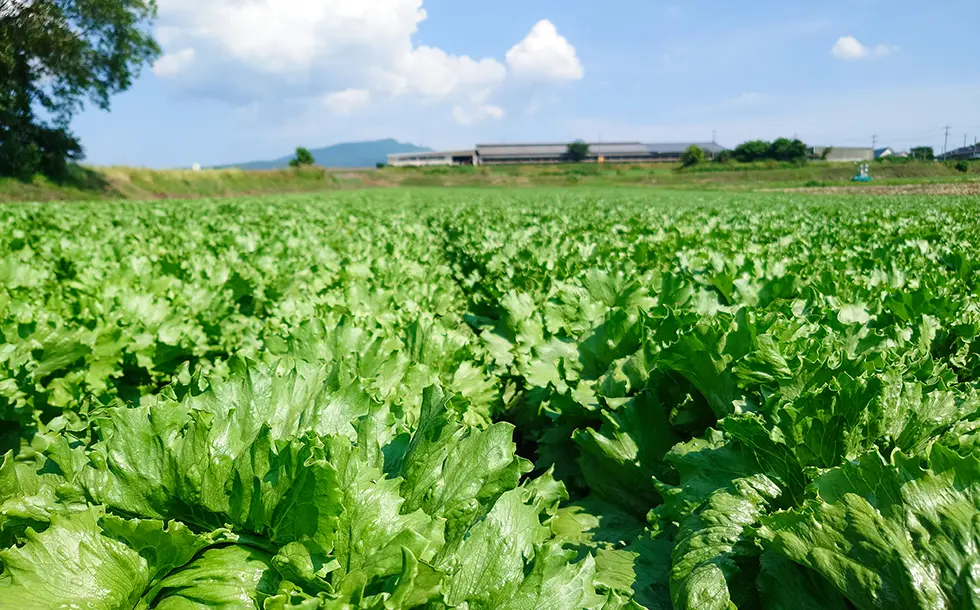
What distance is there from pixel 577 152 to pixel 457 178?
47188 millimetres

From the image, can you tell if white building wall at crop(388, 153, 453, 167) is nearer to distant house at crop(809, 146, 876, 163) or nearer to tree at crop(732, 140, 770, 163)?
tree at crop(732, 140, 770, 163)

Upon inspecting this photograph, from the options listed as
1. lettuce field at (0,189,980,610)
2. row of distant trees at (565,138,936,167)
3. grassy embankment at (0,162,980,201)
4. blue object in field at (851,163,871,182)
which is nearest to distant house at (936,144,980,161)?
grassy embankment at (0,162,980,201)

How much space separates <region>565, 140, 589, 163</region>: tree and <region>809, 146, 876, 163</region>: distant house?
53.9m

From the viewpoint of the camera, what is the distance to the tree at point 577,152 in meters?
132

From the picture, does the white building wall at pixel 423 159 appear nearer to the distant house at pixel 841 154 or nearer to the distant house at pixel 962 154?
the distant house at pixel 841 154

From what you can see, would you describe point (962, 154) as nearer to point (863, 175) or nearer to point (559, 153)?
point (863, 175)

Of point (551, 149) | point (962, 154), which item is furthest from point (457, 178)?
point (962, 154)

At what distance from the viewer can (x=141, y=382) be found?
5012mm

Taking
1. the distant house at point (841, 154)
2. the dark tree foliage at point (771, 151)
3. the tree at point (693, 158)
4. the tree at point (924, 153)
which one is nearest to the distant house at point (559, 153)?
the tree at point (693, 158)

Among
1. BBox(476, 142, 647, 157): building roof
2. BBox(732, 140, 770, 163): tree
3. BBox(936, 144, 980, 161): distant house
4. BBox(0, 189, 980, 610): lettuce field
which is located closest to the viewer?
BBox(0, 189, 980, 610): lettuce field

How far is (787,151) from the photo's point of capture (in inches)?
3509

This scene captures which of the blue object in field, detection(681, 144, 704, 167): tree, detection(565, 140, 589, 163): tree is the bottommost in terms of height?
the blue object in field

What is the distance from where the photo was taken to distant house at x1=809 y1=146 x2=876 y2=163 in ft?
244

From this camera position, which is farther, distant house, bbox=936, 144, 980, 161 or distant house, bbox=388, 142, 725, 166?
distant house, bbox=388, 142, 725, 166
